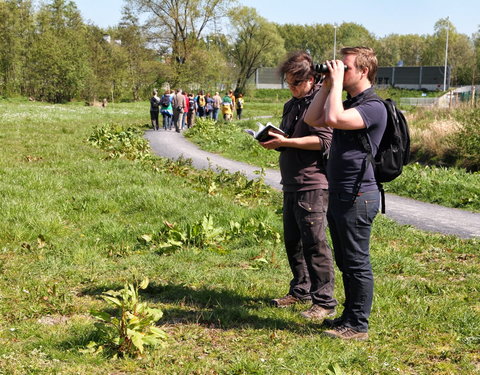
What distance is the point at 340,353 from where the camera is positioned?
3.83m

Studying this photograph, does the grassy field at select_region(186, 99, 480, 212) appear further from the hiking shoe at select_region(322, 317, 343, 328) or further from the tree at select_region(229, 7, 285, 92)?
the tree at select_region(229, 7, 285, 92)

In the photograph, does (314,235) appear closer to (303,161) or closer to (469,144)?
(303,161)

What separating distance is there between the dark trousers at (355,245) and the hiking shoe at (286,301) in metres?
0.73

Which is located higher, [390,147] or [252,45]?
[252,45]

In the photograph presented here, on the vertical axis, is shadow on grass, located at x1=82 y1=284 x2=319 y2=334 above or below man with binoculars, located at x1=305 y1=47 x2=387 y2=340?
below

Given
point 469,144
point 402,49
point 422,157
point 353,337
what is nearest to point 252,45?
point 402,49

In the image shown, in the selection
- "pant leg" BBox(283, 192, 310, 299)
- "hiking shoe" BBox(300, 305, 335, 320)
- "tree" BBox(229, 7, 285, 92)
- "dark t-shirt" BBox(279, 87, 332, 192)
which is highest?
"tree" BBox(229, 7, 285, 92)

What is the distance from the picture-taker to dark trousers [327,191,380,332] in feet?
12.8

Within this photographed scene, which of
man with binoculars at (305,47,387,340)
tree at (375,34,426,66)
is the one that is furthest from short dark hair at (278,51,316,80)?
tree at (375,34,426,66)

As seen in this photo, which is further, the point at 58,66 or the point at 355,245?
the point at 58,66

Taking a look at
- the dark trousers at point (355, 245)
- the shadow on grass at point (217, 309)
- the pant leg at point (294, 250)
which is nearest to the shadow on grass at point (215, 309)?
the shadow on grass at point (217, 309)

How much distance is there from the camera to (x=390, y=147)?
3.86 meters

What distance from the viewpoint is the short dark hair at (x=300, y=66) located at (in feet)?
14.5

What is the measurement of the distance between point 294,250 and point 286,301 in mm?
433
